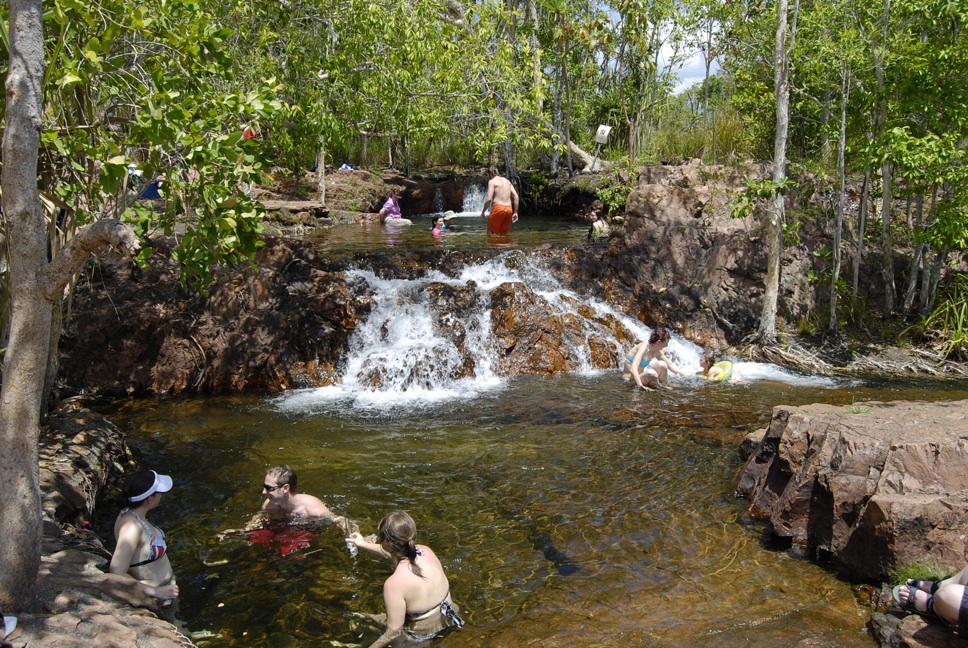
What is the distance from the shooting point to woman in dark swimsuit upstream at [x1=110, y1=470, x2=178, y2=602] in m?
4.54

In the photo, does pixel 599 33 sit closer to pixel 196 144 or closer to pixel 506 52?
pixel 506 52

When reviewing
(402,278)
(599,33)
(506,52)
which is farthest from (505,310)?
(599,33)

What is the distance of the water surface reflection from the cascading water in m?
0.83

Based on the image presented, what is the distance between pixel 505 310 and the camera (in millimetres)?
12047

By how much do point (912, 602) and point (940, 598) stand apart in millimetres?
206

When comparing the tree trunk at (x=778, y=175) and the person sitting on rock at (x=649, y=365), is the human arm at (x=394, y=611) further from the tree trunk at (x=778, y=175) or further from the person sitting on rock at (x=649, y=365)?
the tree trunk at (x=778, y=175)

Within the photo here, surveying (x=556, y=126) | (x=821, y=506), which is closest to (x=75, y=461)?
(x=821, y=506)

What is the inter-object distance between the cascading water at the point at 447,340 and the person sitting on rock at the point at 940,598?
254 inches

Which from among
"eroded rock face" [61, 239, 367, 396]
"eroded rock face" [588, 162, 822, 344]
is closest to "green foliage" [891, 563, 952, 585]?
"eroded rock face" [61, 239, 367, 396]

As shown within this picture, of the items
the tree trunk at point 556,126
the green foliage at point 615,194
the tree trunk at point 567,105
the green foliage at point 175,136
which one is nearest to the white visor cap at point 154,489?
the green foliage at point 175,136

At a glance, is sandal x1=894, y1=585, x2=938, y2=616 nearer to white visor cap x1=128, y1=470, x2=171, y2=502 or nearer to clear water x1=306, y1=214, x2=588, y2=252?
white visor cap x1=128, y1=470, x2=171, y2=502

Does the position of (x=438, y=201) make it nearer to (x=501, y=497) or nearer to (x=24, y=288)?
(x=501, y=497)

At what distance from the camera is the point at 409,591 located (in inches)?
177

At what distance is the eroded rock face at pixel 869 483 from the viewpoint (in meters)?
4.80
